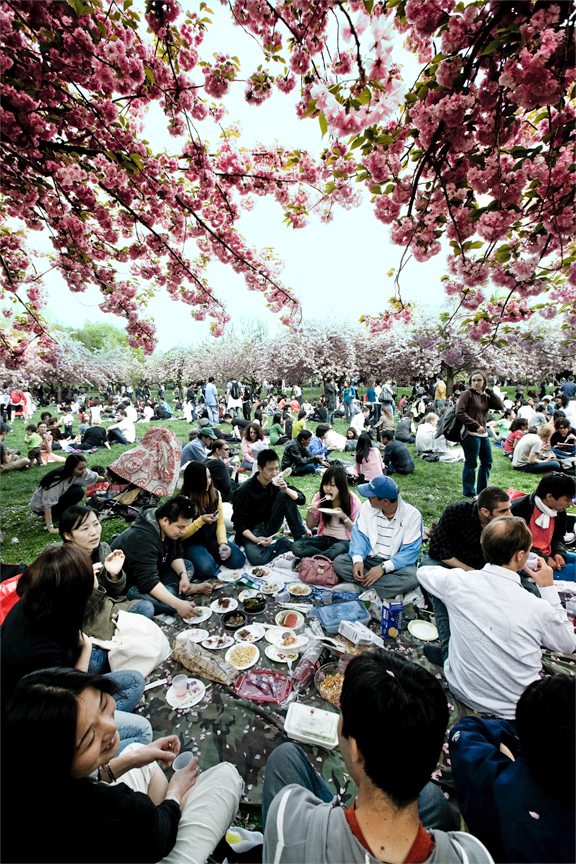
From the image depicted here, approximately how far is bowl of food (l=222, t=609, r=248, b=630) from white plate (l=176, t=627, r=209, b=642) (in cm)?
21

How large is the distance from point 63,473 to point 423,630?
6.24 m

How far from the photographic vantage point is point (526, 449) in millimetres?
8492

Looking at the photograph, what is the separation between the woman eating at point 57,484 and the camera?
20.1 feet

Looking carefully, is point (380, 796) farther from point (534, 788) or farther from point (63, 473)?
point (63, 473)

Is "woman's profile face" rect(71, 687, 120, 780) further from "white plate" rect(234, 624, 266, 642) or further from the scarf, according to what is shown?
the scarf

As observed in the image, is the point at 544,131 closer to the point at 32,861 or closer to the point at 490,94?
the point at 490,94

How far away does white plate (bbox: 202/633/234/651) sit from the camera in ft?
9.89

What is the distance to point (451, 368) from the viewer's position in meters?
27.7

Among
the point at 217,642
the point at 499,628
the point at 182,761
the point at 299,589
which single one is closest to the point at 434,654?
the point at 499,628

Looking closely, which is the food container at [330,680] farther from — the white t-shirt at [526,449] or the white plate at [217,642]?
the white t-shirt at [526,449]

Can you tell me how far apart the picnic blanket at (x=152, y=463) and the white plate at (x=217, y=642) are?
355 centimetres

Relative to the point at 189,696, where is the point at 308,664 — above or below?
above

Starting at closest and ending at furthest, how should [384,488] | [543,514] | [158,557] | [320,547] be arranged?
[158,557]
[384,488]
[543,514]
[320,547]

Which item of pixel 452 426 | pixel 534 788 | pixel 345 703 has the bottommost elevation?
pixel 534 788
